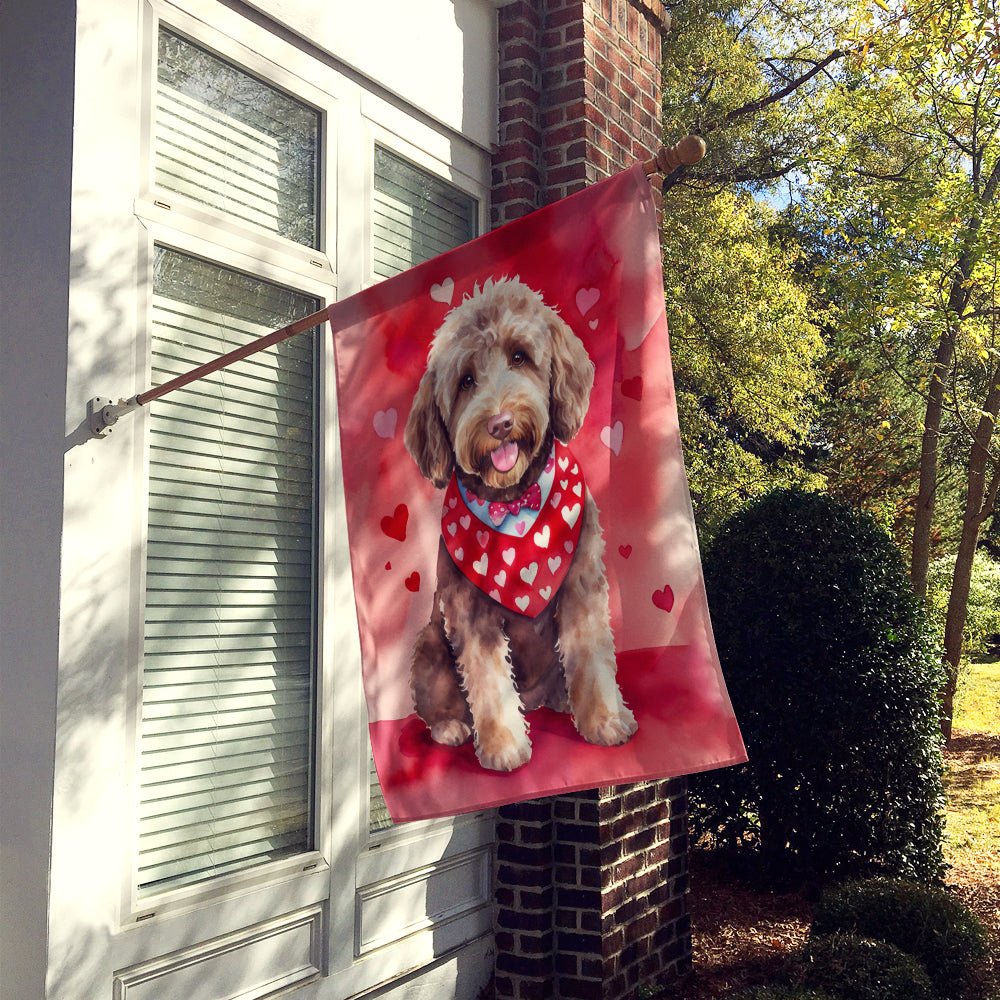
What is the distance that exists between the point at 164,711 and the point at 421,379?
1.35 m

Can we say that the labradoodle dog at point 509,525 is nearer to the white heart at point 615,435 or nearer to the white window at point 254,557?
the white heart at point 615,435

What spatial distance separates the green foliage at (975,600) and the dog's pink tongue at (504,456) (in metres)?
12.1

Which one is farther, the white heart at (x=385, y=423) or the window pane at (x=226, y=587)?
the window pane at (x=226, y=587)

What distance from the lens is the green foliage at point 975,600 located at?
46.8 feet

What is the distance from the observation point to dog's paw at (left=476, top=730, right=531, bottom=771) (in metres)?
2.73

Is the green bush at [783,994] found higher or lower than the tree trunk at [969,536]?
lower

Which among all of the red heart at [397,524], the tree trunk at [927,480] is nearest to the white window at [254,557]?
the red heart at [397,524]

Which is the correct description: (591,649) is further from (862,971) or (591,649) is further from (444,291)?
(862,971)

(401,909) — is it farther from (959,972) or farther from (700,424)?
(700,424)

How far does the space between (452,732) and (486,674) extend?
26 cm

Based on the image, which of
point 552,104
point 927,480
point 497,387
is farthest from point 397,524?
point 927,480

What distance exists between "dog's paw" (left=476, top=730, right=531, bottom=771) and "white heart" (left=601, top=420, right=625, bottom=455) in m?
0.86

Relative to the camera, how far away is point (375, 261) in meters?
4.09

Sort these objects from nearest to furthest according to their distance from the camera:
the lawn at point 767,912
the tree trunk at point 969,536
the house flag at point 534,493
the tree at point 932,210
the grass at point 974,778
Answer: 1. the house flag at point 534,493
2. the lawn at point 767,912
3. the grass at point 974,778
4. the tree at point 932,210
5. the tree trunk at point 969,536
